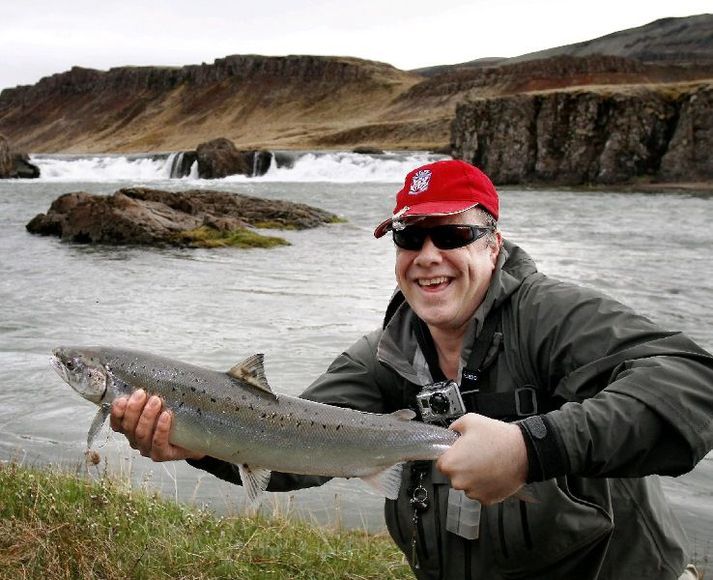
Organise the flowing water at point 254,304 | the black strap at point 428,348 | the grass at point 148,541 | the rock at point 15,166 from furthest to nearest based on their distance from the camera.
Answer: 1. the rock at point 15,166
2. the flowing water at point 254,304
3. the grass at point 148,541
4. the black strap at point 428,348

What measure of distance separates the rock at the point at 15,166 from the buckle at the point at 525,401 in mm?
85932

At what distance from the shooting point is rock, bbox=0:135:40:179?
81.2m

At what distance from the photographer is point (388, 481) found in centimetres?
336

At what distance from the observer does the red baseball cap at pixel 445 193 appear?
11.7 feet

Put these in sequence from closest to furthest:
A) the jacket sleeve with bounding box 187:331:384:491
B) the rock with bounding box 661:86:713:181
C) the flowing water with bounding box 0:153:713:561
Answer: the jacket sleeve with bounding box 187:331:384:491
the flowing water with bounding box 0:153:713:561
the rock with bounding box 661:86:713:181

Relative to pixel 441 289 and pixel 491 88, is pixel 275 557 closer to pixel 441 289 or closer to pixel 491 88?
pixel 441 289

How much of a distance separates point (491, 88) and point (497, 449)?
578 ft

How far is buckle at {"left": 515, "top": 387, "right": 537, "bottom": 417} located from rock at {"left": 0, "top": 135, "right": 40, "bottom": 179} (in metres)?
85.9

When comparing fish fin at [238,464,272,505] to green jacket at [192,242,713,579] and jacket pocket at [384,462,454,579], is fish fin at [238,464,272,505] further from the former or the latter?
jacket pocket at [384,462,454,579]

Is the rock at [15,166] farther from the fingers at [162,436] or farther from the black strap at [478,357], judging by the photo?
the black strap at [478,357]

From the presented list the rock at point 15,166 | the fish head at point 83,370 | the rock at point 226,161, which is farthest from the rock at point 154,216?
the rock at point 15,166

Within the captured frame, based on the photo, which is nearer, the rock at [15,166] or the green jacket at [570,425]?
the green jacket at [570,425]

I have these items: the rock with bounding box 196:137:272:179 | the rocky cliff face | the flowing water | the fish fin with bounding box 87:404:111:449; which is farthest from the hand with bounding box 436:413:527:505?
the rock with bounding box 196:137:272:179

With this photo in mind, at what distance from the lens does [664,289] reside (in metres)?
17.8
